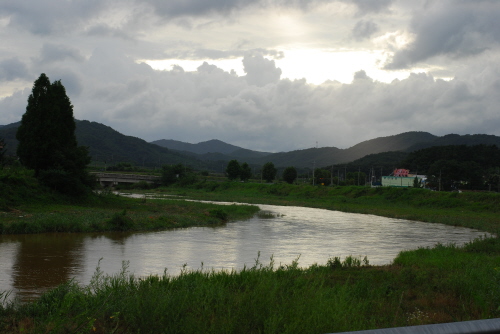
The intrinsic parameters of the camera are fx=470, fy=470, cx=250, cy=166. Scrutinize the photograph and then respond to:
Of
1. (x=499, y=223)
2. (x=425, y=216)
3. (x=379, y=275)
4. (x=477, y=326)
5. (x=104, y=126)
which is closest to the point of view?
(x=477, y=326)

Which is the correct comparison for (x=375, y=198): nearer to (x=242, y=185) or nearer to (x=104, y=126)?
(x=242, y=185)

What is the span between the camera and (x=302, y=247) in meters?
20.7

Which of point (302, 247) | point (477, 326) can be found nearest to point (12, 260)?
point (302, 247)

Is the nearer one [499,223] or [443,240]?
[443,240]

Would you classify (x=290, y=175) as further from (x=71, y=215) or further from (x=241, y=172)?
(x=71, y=215)

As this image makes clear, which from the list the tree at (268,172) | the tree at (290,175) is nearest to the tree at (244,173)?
the tree at (268,172)

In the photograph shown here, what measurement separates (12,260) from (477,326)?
16.2m

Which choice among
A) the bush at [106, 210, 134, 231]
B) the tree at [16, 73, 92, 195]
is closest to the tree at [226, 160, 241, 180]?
the tree at [16, 73, 92, 195]

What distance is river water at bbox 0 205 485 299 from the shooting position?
46.3 feet

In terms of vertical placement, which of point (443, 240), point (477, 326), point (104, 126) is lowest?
point (443, 240)

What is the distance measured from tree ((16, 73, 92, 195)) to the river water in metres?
11.1

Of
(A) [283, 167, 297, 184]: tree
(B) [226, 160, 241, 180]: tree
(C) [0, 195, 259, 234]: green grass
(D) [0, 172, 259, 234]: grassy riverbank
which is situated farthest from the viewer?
(B) [226, 160, 241, 180]: tree

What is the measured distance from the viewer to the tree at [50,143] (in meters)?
32.5

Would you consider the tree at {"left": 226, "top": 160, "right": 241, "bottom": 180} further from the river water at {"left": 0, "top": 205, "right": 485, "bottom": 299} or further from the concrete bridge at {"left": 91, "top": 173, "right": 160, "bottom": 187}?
the river water at {"left": 0, "top": 205, "right": 485, "bottom": 299}
